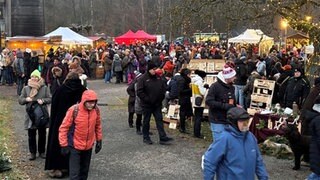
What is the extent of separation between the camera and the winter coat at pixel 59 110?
24.2 ft

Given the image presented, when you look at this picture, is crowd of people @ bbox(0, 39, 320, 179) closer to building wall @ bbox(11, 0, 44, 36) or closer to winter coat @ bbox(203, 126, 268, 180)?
winter coat @ bbox(203, 126, 268, 180)

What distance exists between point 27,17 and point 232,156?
28649 mm

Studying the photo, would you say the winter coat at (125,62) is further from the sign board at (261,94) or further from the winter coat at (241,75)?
the sign board at (261,94)

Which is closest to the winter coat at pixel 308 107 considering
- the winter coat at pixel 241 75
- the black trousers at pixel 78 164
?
the black trousers at pixel 78 164

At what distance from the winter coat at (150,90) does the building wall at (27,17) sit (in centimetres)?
2255

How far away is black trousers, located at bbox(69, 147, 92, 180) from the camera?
662 cm

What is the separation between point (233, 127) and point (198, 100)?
6.09m

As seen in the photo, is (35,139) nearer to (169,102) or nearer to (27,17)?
(169,102)

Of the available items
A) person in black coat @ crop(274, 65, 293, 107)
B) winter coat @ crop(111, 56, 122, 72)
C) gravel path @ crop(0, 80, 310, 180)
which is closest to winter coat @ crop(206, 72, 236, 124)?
gravel path @ crop(0, 80, 310, 180)

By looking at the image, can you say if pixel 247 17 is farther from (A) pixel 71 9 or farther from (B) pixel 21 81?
(A) pixel 71 9

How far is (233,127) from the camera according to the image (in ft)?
14.7

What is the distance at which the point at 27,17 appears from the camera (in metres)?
31.2

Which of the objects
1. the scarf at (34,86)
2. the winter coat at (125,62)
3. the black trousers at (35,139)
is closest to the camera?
the scarf at (34,86)

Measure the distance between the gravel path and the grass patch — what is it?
13cm
